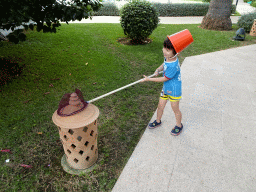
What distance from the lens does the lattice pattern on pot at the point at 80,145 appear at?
2043mm

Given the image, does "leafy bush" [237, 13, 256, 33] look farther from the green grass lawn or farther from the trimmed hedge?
the trimmed hedge

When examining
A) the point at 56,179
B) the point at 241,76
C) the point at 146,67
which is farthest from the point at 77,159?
the point at 241,76

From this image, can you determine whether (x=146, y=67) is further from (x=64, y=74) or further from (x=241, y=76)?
(x=241, y=76)

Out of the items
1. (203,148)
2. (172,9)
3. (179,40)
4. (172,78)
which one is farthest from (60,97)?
(172,9)

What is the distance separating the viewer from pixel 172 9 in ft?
45.8

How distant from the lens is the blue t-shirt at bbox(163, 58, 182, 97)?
236 centimetres

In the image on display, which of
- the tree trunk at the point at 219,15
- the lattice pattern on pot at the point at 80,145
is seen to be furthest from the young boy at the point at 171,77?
the tree trunk at the point at 219,15

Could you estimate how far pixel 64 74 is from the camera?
462cm

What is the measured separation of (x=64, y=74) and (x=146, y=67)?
2234mm

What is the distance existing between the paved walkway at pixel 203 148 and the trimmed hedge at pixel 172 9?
11201 millimetres

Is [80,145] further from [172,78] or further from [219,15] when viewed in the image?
[219,15]

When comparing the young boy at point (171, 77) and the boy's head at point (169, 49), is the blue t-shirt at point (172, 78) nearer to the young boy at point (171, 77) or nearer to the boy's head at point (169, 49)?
the young boy at point (171, 77)

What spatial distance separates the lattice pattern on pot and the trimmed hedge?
13087 mm

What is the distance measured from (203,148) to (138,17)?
500 cm
